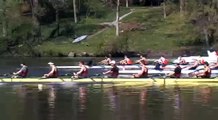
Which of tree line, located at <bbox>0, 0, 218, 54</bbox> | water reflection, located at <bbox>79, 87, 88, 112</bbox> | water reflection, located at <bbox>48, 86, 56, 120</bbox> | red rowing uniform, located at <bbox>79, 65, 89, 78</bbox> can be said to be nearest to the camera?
water reflection, located at <bbox>48, 86, 56, 120</bbox>

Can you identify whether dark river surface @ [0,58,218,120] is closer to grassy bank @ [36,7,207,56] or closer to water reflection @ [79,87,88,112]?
water reflection @ [79,87,88,112]

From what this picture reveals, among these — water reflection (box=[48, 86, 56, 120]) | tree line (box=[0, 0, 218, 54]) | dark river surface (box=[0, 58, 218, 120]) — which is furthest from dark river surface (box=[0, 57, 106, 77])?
tree line (box=[0, 0, 218, 54])

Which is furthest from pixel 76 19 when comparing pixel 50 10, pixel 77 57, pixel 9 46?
pixel 77 57

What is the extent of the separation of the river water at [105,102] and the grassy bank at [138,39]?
141ft

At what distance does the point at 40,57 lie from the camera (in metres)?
86.5

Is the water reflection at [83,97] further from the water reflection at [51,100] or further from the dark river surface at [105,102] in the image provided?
the water reflection at [51,100]

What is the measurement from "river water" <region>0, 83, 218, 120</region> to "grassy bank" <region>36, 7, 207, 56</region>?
42825mm

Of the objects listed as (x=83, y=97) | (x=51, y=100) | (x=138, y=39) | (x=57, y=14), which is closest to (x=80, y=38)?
(x=138, y=39)

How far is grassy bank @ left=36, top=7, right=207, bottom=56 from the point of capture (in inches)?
3329

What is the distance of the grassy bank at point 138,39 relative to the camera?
3329 inches

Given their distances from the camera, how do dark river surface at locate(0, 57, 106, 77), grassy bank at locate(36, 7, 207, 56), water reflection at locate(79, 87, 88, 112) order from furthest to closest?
1. grassy bank at locate(36, 7, 207, 56)
2. dark river surface at locate(0, 57, 106, 77)
3. water reflection at locate(79, 87, 88, 112)

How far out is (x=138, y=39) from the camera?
89.6 meters

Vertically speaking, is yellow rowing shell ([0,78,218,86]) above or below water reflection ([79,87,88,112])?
above

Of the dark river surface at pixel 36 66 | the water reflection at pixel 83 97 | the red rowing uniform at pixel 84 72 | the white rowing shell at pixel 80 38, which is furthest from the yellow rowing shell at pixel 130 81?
the white rowing shell at pixel 80 38
